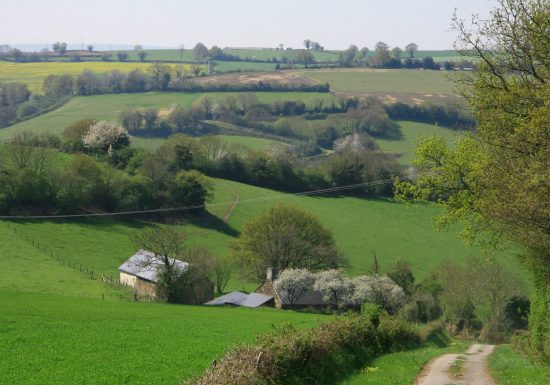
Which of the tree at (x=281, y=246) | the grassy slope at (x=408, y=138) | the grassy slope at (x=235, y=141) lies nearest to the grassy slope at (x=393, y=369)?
the tree at (x=281, y=246)

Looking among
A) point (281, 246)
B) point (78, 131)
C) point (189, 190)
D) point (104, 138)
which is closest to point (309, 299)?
point (281, 246)

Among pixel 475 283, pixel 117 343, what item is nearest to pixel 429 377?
pixel 117 343

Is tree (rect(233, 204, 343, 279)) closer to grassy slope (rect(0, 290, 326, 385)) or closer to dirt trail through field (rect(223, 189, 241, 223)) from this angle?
dirt trail through field (rect(223, 189, 241, 223))

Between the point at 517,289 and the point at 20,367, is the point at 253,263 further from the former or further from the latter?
the point at 20,367

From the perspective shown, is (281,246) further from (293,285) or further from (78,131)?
(78,131)

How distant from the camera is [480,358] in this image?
27922 mm

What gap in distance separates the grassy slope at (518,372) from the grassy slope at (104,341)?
24.7ft

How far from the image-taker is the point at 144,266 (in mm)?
54656

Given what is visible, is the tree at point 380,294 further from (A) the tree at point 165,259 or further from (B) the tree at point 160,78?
(B) the tree at point 160,78

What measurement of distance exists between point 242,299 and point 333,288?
25.4 ft

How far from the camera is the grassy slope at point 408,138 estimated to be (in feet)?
427

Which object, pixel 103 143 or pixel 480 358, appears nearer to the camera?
pixel 480 358

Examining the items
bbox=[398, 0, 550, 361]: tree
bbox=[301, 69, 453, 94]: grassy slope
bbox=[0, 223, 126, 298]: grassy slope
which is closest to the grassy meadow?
bbox=[301, 69, 453, 94]: grassy slope

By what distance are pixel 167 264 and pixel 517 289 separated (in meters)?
29.3
